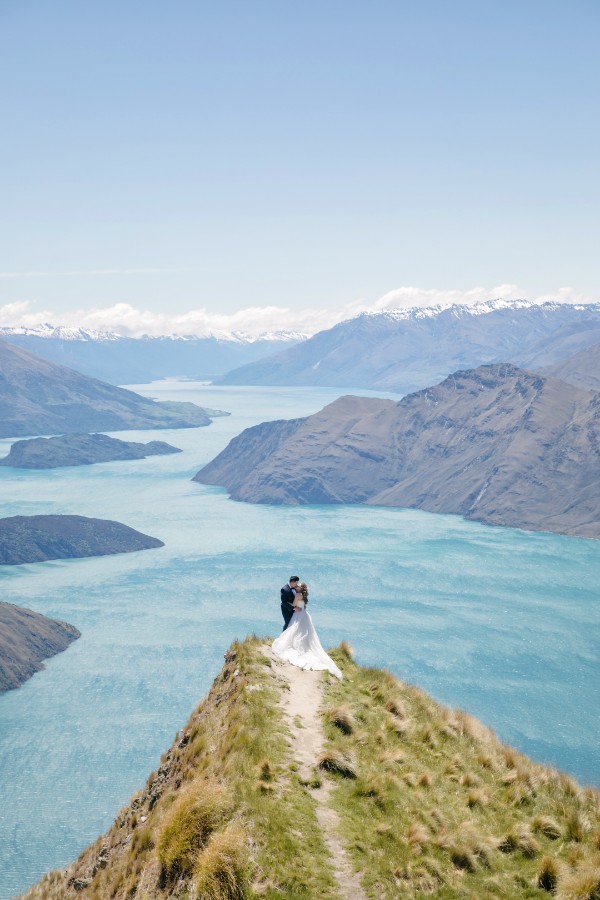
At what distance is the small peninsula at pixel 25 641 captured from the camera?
357ft

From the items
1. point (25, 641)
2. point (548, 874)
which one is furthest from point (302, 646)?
point (25, 641)

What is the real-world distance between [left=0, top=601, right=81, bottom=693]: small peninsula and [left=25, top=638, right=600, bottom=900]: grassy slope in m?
93.4

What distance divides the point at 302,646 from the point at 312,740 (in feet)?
20.3

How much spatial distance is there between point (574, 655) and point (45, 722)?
78.9 m

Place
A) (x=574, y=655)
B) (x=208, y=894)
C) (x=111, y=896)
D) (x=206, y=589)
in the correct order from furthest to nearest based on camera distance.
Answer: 1. (x=206, y=589)
2. (x=574, y=655)
3. (x=111, y=896)
4. (x=208, y=894)

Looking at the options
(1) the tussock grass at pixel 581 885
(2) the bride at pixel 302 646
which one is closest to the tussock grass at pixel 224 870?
(1) the tussock grass at pixel 581 885

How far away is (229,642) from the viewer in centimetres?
12569

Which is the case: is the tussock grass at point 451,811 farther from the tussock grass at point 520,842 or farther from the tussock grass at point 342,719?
the tussock grass at point 342,719

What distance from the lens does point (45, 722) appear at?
3701 inches

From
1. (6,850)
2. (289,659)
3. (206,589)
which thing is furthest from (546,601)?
(289,659)

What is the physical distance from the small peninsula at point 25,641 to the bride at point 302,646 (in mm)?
91763

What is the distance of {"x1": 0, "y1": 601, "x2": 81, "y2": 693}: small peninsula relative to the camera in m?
109

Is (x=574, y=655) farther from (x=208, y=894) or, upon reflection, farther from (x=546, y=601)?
(x=208, y=894)

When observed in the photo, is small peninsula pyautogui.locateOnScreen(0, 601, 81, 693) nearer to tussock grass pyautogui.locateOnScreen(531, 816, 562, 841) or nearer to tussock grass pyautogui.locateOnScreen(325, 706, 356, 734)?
tussock grass pyautogui.locateOnScreen(325, 706, 356, 734)
